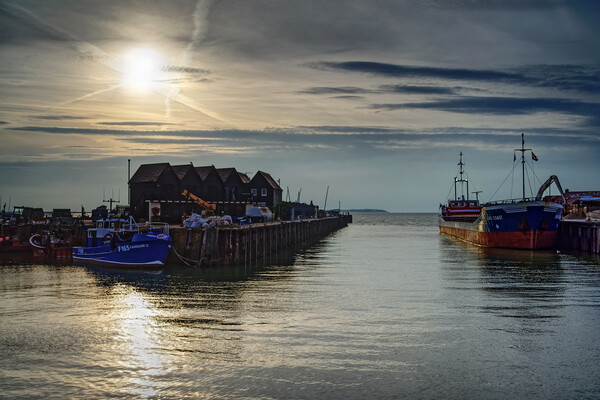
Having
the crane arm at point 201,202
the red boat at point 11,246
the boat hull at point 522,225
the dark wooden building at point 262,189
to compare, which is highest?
the dark wooden building at point 262,189

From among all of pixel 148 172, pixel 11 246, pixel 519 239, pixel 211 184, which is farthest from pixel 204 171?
pixel 519 239

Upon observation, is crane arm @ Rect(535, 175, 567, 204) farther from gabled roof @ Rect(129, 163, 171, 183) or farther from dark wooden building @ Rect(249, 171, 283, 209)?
gabled roof @ Rect(129, 163, 171, 183)

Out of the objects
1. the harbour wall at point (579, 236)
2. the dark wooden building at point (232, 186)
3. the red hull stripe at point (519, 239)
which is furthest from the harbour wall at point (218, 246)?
the dark wooden building at point (232, 186)

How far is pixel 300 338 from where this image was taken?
1712 centimetres

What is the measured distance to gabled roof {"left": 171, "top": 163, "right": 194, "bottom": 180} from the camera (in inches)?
2950

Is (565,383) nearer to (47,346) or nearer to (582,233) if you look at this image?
(47,346)

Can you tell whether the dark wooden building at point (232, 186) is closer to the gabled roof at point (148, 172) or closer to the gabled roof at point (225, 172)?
the gabled roof at point (225, 172)

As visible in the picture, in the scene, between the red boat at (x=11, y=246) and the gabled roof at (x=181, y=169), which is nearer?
the red boat at (x=11, y=246)

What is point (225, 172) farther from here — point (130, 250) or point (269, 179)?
point (130, 250)

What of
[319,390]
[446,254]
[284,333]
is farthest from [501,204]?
[319,390]

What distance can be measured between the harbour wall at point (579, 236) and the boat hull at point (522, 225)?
205cm

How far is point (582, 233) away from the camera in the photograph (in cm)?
5109

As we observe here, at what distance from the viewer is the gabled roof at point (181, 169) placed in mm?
74919

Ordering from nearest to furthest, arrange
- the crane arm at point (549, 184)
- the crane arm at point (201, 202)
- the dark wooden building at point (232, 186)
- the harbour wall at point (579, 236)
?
the harbour wall at point (579, 236) → the crane arm at point (201, 202) → the crane arm at point (549, 184) → the dark wooden building at point (232, 186)
